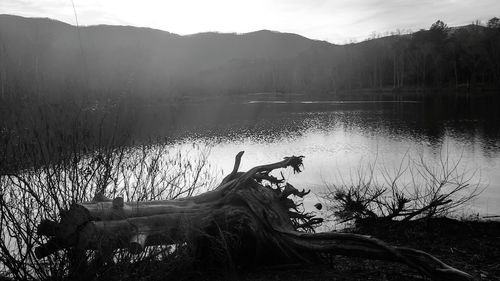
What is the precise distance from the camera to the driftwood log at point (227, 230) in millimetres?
6383

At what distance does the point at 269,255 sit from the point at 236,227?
0.80 metres

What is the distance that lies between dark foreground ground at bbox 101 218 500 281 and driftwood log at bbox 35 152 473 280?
30 cm

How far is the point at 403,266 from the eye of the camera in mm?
7633

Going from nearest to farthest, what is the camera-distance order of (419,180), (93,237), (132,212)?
(93,237) → (132,212) → (419,180)

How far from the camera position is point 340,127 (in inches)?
1462

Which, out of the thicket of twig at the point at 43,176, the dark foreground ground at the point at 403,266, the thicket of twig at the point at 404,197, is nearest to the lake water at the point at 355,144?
the thicket of twig at the point at 404,197

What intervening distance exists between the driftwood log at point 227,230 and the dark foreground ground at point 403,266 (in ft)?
0.97

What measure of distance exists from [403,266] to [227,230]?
3.12 m

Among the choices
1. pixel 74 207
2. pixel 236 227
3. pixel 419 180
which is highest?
pixel 74 207

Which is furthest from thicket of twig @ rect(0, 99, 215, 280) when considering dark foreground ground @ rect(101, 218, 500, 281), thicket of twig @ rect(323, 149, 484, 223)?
thicket of twig @ rect(323, 149, 484, 223)

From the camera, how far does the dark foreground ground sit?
713 cm

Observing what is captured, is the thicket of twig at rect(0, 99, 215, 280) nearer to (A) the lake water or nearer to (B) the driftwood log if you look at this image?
(B) the driftwood log

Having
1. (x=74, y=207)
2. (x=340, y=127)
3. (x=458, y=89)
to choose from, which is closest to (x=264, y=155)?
(x=340, y=127)

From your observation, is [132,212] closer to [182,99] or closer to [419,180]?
[419,180]
